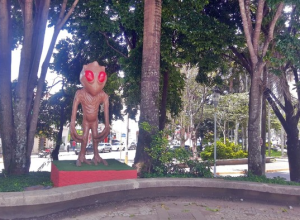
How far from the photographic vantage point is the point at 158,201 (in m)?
6.79

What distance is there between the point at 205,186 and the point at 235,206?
0.79 m

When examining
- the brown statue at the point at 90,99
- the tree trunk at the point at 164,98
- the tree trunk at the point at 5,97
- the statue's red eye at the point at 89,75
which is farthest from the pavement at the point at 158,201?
the tree trunk at the point at 164,98

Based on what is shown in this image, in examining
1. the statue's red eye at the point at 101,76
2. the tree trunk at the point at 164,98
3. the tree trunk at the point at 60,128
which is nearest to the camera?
the statue's red eye at the point at 101,76

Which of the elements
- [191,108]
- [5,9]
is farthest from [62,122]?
[191,108]

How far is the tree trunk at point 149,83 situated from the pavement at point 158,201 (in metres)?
1.32

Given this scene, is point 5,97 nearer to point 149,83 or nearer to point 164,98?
point 149,83

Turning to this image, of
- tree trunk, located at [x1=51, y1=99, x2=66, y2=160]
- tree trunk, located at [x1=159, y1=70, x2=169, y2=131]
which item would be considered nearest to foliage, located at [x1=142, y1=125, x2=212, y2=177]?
tree trunk, located at [x1=159, y1=70, x2=169, y2=131]

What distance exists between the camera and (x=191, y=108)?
917 inches

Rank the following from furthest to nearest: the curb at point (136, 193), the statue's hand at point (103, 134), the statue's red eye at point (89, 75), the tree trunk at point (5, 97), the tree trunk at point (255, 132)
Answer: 1. the tree trunk at point (255, 132)
2. the tree trunk at point (5, 97)
3. the statue's hand at point (103, 134)
4. the statue's red eye at point (89, 75)
5. the curb at point (136, 193)

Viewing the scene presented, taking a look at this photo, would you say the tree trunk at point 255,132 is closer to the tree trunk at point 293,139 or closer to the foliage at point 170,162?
the foliage at point 170,162

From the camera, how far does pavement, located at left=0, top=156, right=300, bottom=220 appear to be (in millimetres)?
5383

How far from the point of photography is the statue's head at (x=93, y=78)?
741 centimetres

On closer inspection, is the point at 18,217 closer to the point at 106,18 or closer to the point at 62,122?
the point at 106,18

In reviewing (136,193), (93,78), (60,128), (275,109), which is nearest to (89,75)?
(93,78)
